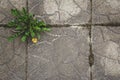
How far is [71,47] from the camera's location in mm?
3494

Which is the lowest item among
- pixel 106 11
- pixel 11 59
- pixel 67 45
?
pixel 11 59

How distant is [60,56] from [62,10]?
2.00 feet

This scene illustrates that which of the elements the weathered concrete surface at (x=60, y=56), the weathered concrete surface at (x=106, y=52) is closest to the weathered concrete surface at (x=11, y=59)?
the weathered concrete surface at (x=60, y=56)

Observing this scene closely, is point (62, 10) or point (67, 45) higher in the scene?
point (62, 10)

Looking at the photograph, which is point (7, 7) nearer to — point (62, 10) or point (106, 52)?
point (62, 10)

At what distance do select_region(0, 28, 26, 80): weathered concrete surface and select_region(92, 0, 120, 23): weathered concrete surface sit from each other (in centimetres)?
105

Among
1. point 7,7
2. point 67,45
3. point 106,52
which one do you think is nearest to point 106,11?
point 106,52

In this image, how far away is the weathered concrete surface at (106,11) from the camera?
344cm

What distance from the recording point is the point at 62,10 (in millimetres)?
3502

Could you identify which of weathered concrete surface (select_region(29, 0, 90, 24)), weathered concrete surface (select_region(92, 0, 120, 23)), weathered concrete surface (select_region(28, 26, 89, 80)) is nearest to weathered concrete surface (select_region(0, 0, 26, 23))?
weathered concrete surface (select_region(29, 0, 90, 24))

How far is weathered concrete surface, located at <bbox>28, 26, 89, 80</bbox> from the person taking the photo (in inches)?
137

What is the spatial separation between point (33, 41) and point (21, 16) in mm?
361

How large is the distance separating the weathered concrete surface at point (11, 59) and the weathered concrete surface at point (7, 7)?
157 mm

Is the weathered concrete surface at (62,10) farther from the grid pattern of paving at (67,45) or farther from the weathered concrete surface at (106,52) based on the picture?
the weathered concrete surface at (106,52)
